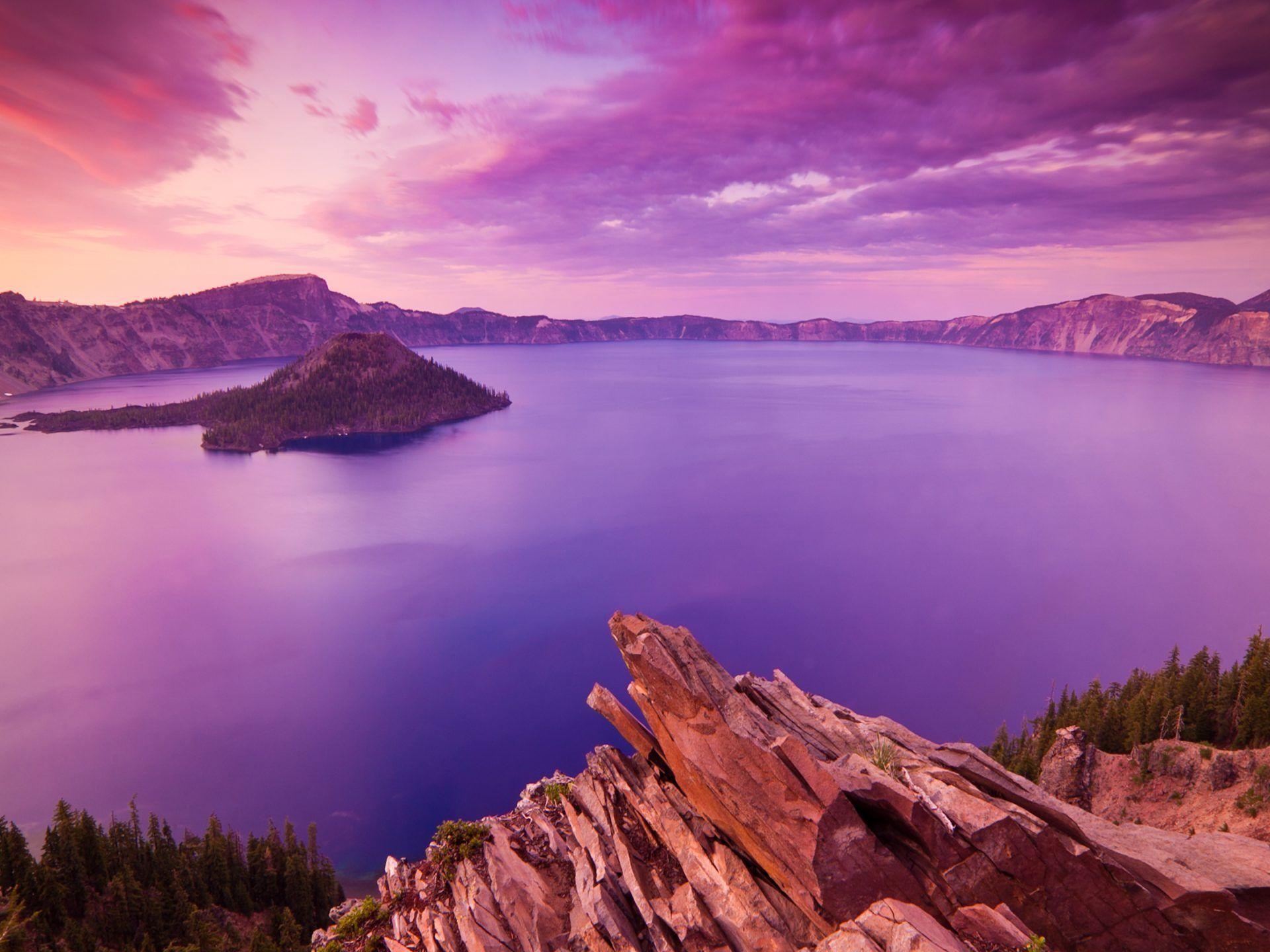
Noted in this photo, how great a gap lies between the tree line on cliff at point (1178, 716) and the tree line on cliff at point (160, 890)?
189ft

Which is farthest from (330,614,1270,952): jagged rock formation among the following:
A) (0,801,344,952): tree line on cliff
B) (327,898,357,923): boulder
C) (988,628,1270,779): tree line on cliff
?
(988,628,1270,779): tree line on cliff

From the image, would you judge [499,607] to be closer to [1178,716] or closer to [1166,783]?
[1166,783]

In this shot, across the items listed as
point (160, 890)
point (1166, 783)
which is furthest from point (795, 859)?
point (160, 890)

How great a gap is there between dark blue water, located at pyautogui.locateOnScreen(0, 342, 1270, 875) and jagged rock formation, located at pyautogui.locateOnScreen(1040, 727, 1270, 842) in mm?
24420

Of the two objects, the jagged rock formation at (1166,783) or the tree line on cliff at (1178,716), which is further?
the tree line on cliff at (1178,716)

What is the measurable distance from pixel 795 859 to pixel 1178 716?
50198mm

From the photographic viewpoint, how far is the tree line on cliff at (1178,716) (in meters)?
49.0

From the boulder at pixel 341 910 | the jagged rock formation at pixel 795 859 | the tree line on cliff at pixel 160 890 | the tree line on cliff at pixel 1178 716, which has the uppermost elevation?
the jagged rock formation at pixel 795 859

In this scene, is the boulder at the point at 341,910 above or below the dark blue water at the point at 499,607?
above

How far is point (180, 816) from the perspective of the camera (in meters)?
60.6

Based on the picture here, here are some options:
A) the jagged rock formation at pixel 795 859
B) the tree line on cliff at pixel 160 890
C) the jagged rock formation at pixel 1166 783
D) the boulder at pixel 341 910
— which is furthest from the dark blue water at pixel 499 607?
the jagged rock formation at pixel 795 859

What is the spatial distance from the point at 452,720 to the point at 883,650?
57.4 meters

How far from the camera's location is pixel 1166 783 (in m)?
42.3

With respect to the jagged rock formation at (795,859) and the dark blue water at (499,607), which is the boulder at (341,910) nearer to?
the jagged rock formation at (795,859)
